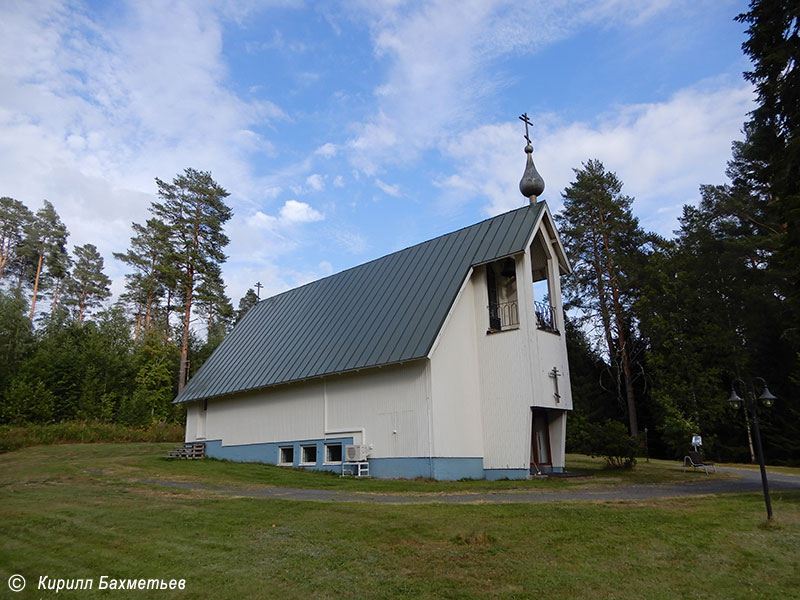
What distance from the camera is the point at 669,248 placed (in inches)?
1294

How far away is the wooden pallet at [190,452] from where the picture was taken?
22203 mm

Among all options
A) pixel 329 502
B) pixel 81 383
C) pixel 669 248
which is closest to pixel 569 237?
pixel 669 248

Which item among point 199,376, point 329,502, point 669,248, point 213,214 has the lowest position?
point 329,502

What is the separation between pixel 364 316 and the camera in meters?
20.1

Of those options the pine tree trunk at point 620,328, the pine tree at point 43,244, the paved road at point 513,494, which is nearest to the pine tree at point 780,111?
the paved road at point 513,494

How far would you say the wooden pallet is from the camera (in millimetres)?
22203

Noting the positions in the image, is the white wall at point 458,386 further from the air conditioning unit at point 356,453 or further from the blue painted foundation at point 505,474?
the air conditioning unit at point 356,453

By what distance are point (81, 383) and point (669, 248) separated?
3521 centimetres

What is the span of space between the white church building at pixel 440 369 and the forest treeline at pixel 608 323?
9.93 m

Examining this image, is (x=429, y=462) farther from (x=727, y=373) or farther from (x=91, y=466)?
(x=727, y=373)

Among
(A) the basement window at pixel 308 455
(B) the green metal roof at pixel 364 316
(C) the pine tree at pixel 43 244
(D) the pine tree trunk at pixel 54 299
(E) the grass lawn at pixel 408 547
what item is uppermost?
(C) the pine tree at pixel 43 244

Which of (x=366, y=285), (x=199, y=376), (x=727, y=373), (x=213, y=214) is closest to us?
(x=366, y=285)

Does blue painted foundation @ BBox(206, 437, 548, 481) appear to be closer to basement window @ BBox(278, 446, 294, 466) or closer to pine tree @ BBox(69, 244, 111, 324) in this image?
basement window @ BBox(278, 446, 294, 466)

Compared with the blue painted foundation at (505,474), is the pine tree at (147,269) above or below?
above
